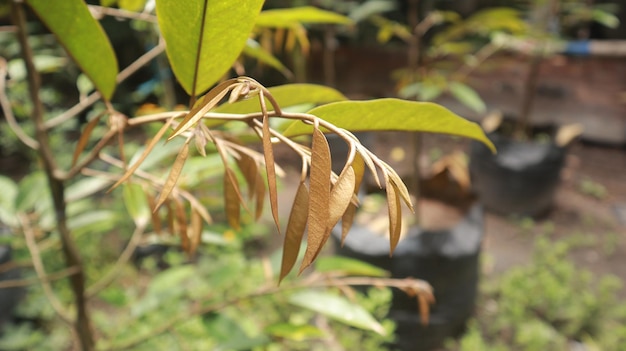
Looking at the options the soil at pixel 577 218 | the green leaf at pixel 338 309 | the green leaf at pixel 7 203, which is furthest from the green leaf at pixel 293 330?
the soil at pixel 577 218

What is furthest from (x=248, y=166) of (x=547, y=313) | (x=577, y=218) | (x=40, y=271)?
(x=577, y=218)

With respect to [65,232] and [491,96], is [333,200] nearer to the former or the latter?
[65,232]

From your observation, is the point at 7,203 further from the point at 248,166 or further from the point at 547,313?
the point at 547,313

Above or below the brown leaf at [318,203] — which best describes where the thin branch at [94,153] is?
below

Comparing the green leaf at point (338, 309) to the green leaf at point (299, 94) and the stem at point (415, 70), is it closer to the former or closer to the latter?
the green leaf at point (299, 94)

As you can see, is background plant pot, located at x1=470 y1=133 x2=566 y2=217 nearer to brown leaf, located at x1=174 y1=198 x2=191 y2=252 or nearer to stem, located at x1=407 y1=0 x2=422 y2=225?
stem, located at x1=407 y1=0 x2=422 y2=225
